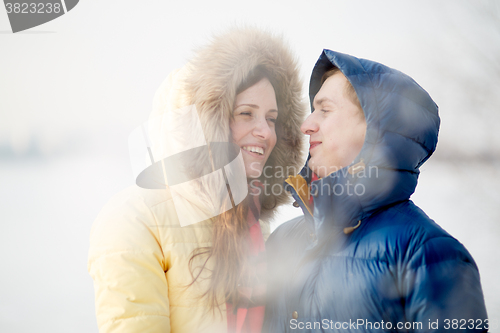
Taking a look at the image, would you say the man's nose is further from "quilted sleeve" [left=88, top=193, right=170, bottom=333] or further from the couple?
Answer: "quilted sleeve" [left=88, top=193, right=170, bottom=333]

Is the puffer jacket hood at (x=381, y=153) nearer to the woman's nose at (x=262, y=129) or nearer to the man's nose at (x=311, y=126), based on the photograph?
the man's nose at (x=311, y=126)

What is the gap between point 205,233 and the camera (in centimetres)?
78

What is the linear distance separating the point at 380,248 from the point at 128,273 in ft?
1.75

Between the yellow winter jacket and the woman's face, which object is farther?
the woman's face

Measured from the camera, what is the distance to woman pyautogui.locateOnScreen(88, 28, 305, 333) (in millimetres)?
638

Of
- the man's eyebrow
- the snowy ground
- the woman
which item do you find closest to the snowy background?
the snowy ground

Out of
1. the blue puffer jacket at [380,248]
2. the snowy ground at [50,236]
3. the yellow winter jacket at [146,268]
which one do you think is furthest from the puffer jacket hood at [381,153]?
the snowy ground at [50,236]

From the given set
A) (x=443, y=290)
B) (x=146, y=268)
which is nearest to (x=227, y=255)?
(x=146, y=268)

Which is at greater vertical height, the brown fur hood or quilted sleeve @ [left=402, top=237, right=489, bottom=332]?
the brown fur hood

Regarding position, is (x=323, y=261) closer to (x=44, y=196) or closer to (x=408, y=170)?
(x=408, y=170)

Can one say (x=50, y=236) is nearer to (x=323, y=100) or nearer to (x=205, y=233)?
(x=205, y=233)

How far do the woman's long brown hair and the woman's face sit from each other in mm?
32

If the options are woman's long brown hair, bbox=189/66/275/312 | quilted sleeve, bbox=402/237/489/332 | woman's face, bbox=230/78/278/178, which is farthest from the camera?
woman's face, bbox=230/78/278/178

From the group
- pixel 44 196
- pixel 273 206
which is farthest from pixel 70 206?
pixel 273 206
